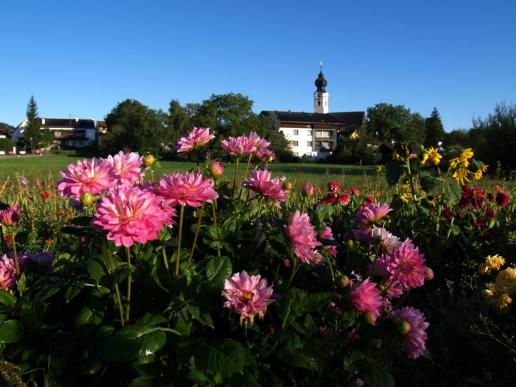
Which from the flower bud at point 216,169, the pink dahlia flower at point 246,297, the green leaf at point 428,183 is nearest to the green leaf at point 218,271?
the pink dahlia flower at point 246,297

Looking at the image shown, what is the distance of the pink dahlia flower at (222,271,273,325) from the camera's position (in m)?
1.15

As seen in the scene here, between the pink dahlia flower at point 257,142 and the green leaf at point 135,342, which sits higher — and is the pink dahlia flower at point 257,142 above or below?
above

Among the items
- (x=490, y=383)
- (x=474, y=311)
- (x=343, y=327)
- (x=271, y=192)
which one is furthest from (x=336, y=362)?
(x=474, y=311)

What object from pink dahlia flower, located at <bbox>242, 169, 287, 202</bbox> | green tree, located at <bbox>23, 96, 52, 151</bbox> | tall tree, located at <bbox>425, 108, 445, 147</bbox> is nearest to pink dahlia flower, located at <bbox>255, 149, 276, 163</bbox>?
pink dahlia flower, located at <bbox>242, 169, 287, 202</bbox>

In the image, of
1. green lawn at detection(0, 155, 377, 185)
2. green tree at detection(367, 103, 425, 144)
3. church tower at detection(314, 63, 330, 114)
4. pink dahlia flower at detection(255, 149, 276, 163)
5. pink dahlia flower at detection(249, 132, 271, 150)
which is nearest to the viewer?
pink dahlia flower at detection(249, 132, 271, 150)

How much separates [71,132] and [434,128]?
2474 inches

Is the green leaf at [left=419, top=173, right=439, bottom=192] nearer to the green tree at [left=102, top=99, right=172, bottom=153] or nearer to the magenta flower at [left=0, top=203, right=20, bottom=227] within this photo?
the magenta flower at [left=0, top=203, right=20, bottom=227]

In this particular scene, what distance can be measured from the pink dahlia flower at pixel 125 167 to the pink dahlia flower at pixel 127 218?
0.92 ft

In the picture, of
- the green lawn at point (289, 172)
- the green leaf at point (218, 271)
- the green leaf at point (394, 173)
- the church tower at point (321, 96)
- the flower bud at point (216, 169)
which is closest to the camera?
the green leaf at point (218, 271)

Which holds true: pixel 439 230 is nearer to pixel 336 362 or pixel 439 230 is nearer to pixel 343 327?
pixel 343 327

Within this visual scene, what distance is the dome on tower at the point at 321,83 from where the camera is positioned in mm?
89625

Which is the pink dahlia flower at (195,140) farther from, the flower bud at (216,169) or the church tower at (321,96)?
the church tower at (321,96)

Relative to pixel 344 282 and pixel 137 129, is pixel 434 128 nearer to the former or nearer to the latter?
pixel 137 129

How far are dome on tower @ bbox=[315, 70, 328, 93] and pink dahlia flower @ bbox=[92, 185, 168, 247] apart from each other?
91.6 metres
